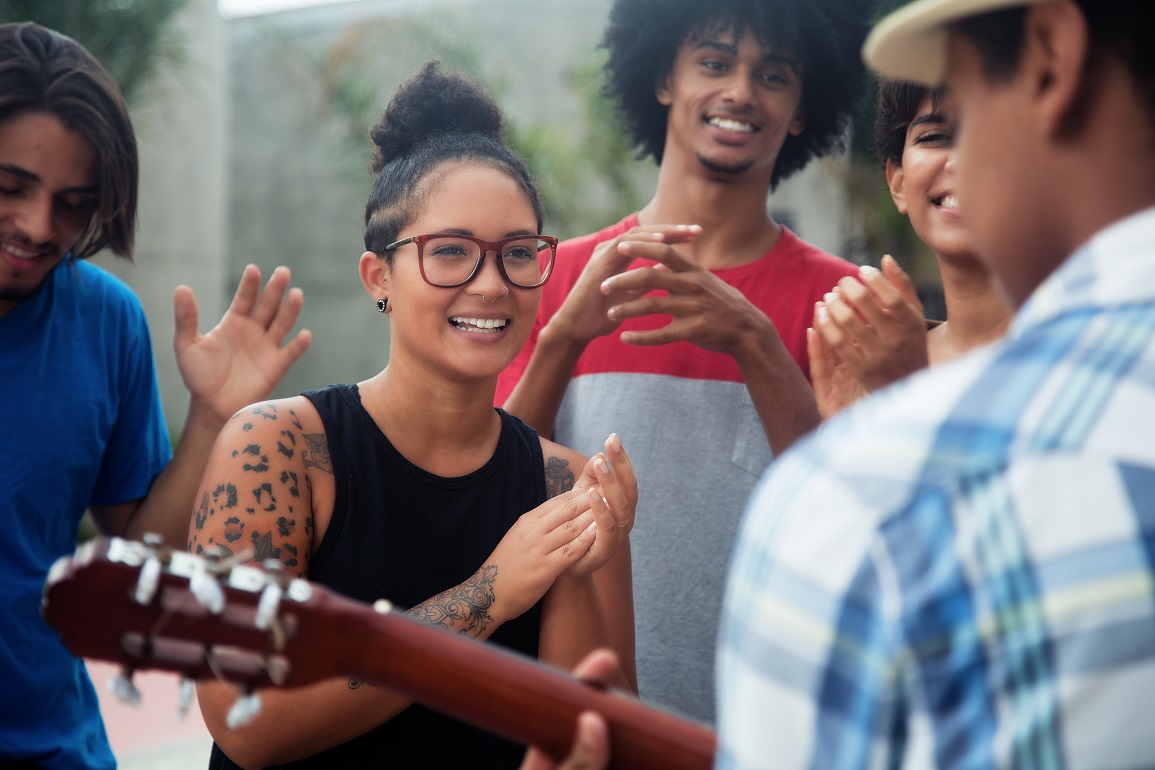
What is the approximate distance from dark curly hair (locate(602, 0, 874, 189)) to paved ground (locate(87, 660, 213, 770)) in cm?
305

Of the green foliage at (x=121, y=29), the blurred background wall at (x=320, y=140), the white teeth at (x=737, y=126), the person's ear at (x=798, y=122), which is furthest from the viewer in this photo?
the blurred background wall at (x=320, y=140)

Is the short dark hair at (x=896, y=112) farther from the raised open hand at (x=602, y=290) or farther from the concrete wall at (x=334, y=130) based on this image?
the concrete wall at (x=334, y=130)

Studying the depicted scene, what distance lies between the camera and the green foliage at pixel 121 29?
848cm

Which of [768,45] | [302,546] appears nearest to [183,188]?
[768,45]

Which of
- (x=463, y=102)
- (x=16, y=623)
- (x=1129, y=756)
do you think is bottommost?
(x=16, y=623)

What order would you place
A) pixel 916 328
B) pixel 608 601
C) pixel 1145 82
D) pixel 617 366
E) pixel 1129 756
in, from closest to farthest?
pixel 1129 756
pixel 1145 82
pixel 916 328
pixel 608 601
pixel 617 366

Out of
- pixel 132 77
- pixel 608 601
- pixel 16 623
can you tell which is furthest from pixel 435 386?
→ pixel 132 77

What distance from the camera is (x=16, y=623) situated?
7.57 feet

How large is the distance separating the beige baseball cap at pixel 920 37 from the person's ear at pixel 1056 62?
22 mm

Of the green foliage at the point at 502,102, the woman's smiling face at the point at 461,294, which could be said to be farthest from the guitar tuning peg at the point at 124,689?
the green foliage at the point at 502,102

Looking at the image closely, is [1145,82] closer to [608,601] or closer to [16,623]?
[608,601]

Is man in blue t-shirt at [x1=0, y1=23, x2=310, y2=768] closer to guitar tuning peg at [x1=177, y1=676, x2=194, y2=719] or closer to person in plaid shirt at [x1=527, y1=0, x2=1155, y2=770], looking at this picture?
guitar tuning peg at [x1=177, y1=676, x2=194, y2=719]

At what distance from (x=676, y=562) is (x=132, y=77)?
773cm

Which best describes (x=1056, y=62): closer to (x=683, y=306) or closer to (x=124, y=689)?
(x=124, y=689)
